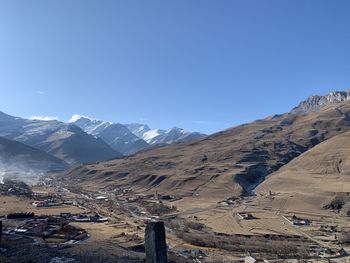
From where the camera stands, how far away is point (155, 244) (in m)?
13.1

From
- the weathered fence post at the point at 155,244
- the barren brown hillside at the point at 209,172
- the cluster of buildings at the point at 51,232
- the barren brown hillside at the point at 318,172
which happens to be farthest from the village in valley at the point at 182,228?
the weathered fence post at the point at 155,244

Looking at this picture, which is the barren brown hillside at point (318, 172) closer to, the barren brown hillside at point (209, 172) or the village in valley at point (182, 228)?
the barren brown hillside at point (209, 172)

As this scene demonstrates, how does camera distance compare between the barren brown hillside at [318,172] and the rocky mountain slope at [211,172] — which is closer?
the barren brown hillside at [318,172]

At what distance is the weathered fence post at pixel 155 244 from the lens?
42.9 ft

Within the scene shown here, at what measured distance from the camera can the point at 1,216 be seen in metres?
81.7

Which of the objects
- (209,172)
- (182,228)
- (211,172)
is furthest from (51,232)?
(209,172)

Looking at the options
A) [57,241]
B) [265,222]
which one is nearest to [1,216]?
[57,241]

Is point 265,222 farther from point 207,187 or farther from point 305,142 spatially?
point 305,142

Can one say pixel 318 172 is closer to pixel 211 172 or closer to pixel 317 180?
pixel 317 180

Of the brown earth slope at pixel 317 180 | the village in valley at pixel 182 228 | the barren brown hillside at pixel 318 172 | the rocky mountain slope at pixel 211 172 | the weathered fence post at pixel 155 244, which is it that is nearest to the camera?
the weathered fence post at pixel 155 244

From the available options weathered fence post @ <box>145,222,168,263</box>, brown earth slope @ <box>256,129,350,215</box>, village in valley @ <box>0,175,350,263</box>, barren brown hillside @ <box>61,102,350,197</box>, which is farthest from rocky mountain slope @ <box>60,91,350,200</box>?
weathered fence post @ <box>145,222,168,263</box>

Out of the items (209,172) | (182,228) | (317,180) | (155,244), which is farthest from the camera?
(209,172)

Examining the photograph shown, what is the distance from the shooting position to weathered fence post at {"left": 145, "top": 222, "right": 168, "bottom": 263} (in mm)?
13078

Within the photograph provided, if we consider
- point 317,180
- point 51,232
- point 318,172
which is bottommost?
point 51,232
